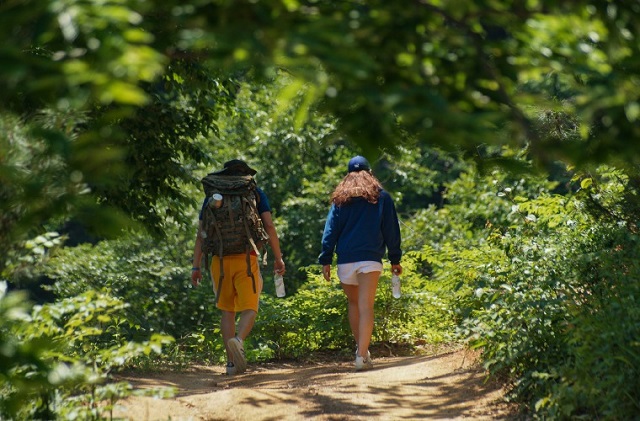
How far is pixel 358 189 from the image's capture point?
30.4 feet

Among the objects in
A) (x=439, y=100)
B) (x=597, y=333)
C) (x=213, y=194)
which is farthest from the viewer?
(x=213, y=194)

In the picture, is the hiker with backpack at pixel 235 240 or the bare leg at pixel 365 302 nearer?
the bare leg at pixel 365 302

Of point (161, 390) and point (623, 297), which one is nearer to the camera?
point (161, 390)

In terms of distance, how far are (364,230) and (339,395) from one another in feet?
6.49

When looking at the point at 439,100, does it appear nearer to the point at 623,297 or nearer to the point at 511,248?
the point at 623,297

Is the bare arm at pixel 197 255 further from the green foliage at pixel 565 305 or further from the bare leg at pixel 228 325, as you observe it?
the green foliage at pixel 565 305

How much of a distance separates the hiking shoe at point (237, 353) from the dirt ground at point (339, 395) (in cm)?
11

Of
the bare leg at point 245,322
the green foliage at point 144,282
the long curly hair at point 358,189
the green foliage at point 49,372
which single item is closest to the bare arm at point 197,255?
the bare leg at point 245,322

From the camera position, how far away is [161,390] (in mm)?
5492

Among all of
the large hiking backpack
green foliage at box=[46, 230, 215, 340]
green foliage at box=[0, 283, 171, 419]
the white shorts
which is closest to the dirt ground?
green foliage at box=[0, 283, 171, 419]

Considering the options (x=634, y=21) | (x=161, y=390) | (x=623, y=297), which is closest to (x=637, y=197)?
(x=623, y=297)

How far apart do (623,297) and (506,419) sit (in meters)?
1.07

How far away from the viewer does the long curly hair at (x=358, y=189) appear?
9234mm

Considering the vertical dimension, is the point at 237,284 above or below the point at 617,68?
below
